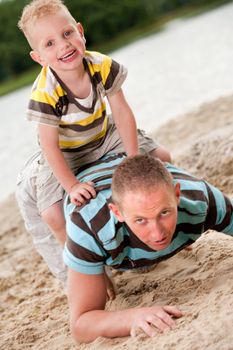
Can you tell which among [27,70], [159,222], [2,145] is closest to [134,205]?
[159,222]

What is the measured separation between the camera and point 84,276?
7.85 feet

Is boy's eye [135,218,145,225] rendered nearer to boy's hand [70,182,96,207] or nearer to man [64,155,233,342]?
man [64,155,233,342]

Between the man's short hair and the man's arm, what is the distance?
394 millimetres

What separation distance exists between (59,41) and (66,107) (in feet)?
1.00

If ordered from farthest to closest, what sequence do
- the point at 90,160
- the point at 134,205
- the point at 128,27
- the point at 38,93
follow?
the point at 128,27
the point at 90,160
the point at 38,93
the point at 134,205

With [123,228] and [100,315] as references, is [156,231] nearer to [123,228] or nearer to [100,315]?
[123,228]

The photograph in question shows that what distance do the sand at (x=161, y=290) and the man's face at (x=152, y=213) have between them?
0.31 metres

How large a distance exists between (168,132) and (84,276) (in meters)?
4.32

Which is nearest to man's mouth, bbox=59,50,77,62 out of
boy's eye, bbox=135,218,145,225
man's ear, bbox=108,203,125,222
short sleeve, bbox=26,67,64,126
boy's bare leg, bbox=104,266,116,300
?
short sleeve, bbox=26,67,64,126

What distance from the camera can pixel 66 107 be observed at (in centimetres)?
277

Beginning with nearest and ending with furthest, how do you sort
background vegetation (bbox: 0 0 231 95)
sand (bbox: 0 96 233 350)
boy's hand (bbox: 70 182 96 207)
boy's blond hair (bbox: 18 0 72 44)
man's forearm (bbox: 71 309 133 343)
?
sand (bbox: 0 96 233 350) → man's forearm (bbox: 71 309 133 343) → boy's hand (bbox: 70 182 96 207) → boy's blond hair (bbox: 18 0 72 44) → background vegetation (bbox: 0 0 231 95)

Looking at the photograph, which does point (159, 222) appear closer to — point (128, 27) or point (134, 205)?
point (134, 205)

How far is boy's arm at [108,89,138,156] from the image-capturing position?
115 inches

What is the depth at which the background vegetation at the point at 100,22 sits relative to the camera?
24.0m
